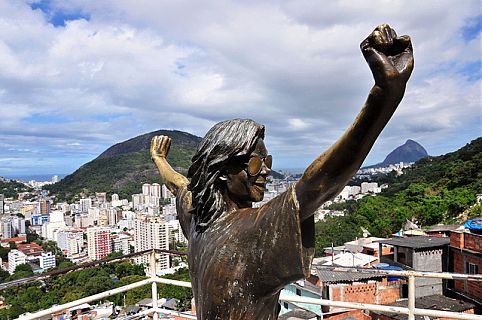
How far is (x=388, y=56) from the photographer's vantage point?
0.97 meters

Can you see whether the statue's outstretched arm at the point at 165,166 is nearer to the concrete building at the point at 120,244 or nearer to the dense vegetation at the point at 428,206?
the dense vegetation at the point at 428,206

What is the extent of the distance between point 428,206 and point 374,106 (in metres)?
38.4

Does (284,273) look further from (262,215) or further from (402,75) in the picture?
(402,75)

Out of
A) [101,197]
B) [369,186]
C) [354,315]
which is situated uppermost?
[354,315]

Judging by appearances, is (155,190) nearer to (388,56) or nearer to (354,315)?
(354,315)

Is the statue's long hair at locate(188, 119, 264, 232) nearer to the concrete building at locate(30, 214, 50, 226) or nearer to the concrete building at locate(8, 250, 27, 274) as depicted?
the concrete building at locate(8, 250, 27, 274)

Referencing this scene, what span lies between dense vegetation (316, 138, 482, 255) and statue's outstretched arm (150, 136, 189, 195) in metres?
32.5

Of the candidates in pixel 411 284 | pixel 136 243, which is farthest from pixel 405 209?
pixel 136 243

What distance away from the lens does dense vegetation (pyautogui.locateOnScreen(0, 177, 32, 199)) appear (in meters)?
121

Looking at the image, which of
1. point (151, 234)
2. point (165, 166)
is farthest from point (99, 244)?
point (165, 166)

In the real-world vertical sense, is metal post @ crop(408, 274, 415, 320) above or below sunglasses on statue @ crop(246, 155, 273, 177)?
below

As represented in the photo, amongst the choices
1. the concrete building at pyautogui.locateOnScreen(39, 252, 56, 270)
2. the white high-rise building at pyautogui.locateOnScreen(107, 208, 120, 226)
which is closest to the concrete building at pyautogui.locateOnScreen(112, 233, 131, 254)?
the concrete building at pyautogui.locateOnScreen(39, 252, 56, 270)

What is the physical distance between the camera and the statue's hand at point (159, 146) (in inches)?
91.1

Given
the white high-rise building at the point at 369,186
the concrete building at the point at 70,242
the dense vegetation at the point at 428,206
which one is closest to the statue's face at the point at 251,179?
the dense vegetation at the point at 428,206
